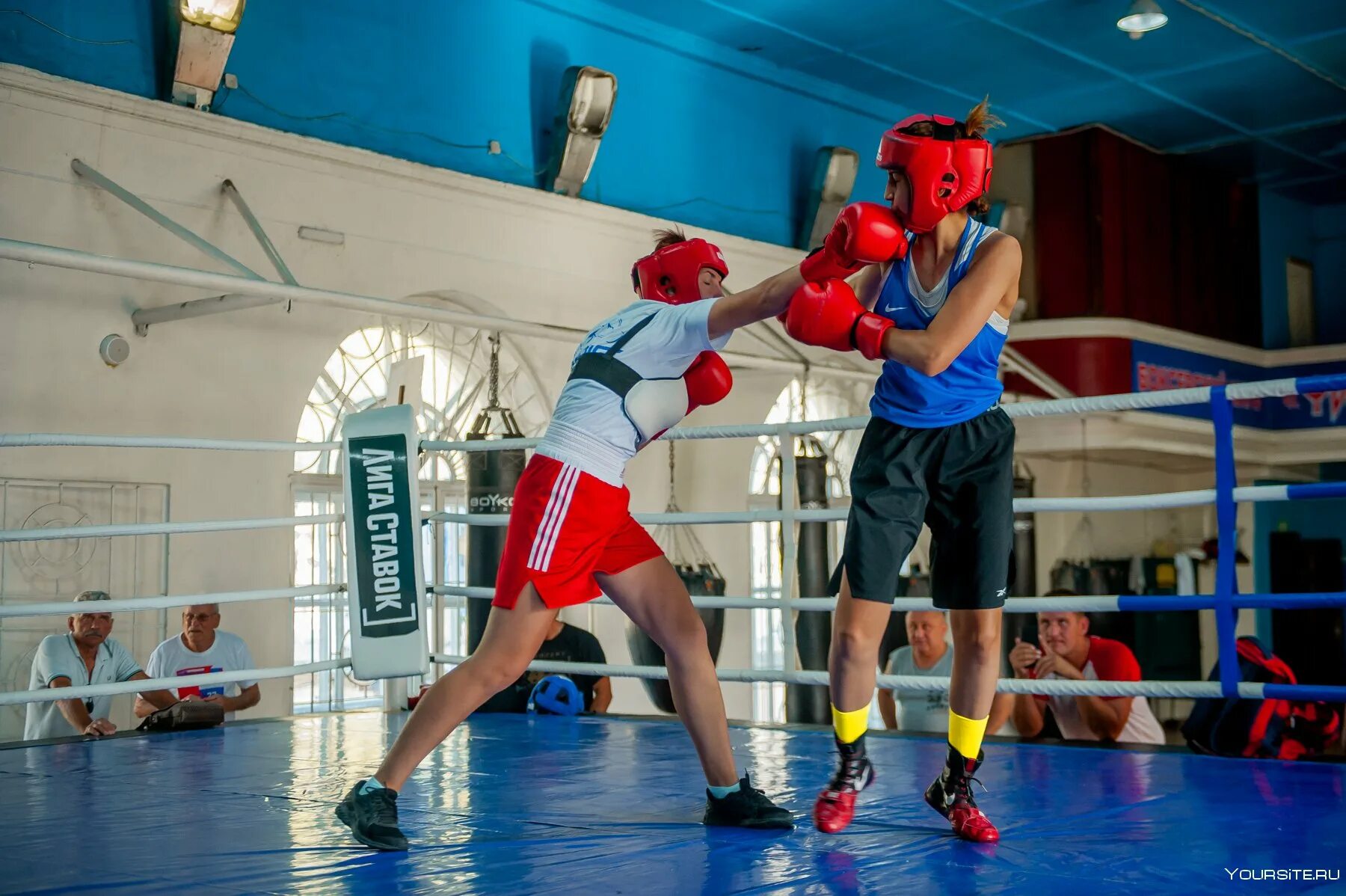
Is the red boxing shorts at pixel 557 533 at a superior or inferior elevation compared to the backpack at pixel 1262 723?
superior

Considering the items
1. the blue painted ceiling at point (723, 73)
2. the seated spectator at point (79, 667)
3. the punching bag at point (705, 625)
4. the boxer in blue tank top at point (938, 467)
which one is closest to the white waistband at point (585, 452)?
the boxer in blue tank top at point (938, 467)

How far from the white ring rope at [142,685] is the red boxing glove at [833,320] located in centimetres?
179

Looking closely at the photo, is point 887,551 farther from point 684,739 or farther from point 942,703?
point 942,703

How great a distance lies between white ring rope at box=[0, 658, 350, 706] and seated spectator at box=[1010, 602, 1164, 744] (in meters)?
1.82

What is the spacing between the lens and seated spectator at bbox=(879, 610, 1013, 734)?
3961 mm

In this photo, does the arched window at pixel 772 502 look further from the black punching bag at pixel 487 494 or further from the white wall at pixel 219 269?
the black punching bag at pixel 487 494

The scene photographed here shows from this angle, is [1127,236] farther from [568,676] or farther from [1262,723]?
[1262,723]

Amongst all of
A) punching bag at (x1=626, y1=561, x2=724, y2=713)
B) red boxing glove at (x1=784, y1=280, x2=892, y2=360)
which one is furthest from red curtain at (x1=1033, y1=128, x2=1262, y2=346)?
red boxing glove at (x1=784, y1=280, x2=892, y2=360)

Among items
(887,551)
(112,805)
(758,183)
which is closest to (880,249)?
(887,551)

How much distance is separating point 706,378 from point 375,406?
440 centimetres

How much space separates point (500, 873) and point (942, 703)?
2704 millimetres

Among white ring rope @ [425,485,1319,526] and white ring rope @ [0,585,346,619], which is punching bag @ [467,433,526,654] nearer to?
white ring rope @ [425,485,1319,526]

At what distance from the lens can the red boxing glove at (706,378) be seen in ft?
6.47

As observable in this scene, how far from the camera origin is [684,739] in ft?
10.0
